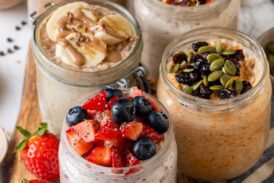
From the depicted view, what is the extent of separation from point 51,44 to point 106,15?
17 centimetres

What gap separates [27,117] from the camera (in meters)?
1.95

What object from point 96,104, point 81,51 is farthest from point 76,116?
point 81,51

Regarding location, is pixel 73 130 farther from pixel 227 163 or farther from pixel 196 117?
pixel 227 163

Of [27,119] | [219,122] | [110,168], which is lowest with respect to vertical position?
[27,119]

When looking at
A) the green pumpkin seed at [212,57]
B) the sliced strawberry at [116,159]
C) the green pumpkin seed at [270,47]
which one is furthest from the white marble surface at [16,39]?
the sliced strawberry at [116,159]

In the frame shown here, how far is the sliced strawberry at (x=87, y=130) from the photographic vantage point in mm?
1397

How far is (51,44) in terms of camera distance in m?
1.73

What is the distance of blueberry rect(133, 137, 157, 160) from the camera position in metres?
1.38

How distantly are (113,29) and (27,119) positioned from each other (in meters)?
0.41

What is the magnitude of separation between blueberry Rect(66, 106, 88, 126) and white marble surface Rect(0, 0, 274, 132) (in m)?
0.62

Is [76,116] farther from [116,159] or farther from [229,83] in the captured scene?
[229,83]

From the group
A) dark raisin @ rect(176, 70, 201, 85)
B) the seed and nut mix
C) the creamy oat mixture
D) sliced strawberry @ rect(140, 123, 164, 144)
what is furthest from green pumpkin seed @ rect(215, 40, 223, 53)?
sliced strawberry @ rect(140, 123, 164, 144)

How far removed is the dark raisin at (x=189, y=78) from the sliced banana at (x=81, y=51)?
206mm

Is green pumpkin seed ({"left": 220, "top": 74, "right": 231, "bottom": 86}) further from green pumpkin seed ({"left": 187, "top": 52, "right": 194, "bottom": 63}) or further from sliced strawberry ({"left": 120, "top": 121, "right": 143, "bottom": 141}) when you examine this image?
sliced strawberry ({"left": 120, "top": 121, "right": 143, "bottom": 141})
